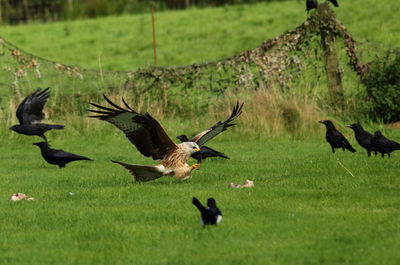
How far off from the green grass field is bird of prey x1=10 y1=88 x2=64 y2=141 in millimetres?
537

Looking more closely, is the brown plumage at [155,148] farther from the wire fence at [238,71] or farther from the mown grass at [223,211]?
the wire fence at [238,71]

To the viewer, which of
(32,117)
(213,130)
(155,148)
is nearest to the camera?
(155,148)

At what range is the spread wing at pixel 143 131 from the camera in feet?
39.3

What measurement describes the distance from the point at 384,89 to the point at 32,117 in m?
8.35

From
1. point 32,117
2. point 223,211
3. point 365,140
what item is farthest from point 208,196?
point 32,117

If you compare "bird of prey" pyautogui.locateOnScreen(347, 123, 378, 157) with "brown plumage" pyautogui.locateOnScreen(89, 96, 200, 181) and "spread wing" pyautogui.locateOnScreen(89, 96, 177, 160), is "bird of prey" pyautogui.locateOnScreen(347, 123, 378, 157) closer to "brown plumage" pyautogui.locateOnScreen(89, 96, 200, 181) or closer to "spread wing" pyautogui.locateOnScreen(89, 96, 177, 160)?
"brown plumage" pyautogui.locateOnScreen(89, 96, 200, 181)

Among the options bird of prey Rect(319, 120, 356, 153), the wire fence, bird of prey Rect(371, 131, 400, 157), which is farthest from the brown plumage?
the wire fence

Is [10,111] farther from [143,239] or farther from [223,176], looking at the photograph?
[143,239]

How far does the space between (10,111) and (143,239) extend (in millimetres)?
12503

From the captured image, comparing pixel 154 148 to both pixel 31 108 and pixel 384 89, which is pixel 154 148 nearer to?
pixel 31 108

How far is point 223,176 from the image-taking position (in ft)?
44.2

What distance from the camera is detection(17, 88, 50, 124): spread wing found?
18.0m

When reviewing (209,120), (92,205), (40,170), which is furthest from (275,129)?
(92,205)

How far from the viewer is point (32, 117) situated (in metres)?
18.1
